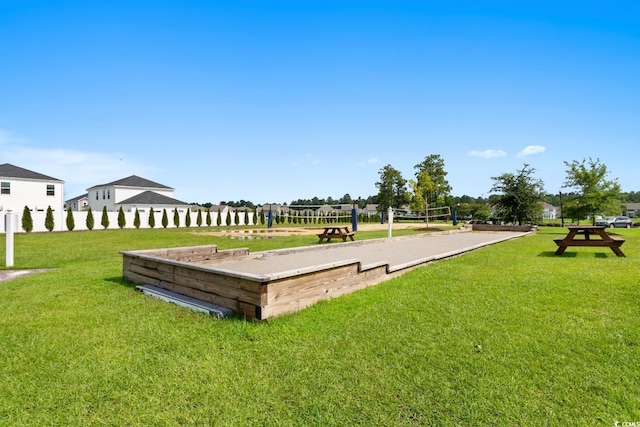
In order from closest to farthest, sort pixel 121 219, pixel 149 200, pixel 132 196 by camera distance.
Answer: pixel 121 219 < pixel 149 200 < pixel 132 196

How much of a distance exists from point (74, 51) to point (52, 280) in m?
9.83

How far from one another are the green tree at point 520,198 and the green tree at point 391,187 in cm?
4225

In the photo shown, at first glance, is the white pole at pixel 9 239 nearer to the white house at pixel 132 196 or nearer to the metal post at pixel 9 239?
the metal post at pixel 9 239

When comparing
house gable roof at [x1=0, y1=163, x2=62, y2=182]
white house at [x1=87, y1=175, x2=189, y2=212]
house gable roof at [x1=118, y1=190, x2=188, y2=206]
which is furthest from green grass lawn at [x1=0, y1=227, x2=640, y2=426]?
white house at [x1=87, y1=175, x2=189, y2=212]

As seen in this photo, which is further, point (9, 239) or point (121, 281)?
point (9, 239)

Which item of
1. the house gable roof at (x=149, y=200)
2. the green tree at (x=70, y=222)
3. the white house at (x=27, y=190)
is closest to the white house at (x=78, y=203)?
the house gable roof at (x=149, y=200)

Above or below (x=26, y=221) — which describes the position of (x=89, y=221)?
Result: below

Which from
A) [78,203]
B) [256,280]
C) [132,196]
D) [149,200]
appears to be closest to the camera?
[256,280]

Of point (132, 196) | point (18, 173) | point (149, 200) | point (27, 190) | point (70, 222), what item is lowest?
point (70, 222)

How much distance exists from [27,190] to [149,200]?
1170cm

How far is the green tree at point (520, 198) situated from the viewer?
2370 cm

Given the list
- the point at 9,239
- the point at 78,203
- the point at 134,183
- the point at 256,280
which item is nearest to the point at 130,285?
the point at 256,280

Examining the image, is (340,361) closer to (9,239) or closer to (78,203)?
(9,239)

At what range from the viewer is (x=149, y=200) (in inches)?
1567
